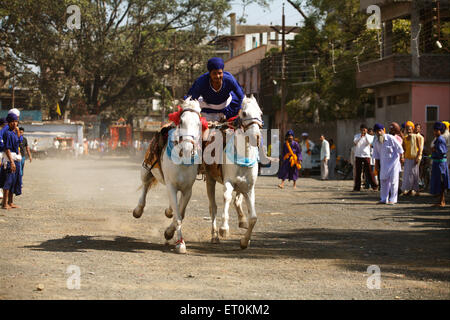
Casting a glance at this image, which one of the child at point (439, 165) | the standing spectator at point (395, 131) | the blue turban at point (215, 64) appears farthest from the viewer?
the standing spectator at point (395, 131)

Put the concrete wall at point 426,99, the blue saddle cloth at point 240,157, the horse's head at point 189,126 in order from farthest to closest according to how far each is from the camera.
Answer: the concrete wall at point 426,99 < the blue saddle cloth at point 240,157 < the horse's head at point 189,126

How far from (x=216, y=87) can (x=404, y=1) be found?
24260mm

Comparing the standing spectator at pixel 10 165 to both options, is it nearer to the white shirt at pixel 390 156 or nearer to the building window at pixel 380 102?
the white shirt at pixel 390 156

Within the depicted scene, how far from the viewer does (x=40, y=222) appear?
12.7 metres

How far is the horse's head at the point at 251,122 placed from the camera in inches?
360

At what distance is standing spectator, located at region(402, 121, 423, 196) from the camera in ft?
62.5

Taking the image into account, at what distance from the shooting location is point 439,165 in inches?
647

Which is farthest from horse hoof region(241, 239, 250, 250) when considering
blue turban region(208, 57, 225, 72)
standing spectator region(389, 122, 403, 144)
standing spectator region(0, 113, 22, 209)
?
standing spectator region(389, 122, 403, 144)

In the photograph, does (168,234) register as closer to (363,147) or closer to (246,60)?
(363,147)

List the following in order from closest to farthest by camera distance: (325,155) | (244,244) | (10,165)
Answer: (244,244) < (10,165) < (325,155)

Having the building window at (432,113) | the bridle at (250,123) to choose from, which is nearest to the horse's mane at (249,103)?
the bridle at (250,123)

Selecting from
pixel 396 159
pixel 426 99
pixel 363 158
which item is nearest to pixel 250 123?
pixel 396 159

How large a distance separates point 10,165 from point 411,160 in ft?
33.6
